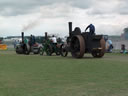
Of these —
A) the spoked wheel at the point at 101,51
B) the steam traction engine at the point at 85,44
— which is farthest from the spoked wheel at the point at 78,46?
the spoked wheel at the point at 101,51

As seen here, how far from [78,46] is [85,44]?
0.40m

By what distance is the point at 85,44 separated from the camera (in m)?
15.4

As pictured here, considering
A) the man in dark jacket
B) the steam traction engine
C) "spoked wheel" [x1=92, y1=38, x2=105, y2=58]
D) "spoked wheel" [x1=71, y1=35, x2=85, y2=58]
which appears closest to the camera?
"spoked wheel" [x1=71, y1=35, x2=85, y2=58]

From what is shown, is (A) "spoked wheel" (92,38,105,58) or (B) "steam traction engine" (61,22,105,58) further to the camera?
(A) "spoked wheel" (92,38,105,58)

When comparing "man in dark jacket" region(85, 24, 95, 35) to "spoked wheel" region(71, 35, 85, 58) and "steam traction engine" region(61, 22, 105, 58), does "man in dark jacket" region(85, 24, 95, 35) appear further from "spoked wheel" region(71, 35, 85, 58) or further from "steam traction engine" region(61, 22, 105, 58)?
"spoked wheel" region(71, 35, 85, 58)

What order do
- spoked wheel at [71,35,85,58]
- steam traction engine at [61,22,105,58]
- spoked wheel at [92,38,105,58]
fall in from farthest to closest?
spoked wheel at [92,38,105,58] < steam traction engine at [61,22,105,58] < spoked wheel at [71,35,85,58]

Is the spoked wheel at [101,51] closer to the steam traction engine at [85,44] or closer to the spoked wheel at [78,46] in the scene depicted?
the steam traction engine at [85,44]

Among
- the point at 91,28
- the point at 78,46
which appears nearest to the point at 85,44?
the point at 78,46

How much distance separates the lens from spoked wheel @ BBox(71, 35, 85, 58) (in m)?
14.9

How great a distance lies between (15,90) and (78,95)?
132 centimetres

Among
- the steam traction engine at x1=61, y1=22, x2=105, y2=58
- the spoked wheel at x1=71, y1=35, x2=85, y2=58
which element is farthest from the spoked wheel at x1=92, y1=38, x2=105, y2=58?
the spoked wheel at x1=71, y1=35, x2=85, y2=58

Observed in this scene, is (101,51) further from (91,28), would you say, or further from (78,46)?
(91,28)

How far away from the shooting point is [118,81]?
683 centimetres

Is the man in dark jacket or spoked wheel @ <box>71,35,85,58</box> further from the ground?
the man in dark jacket
